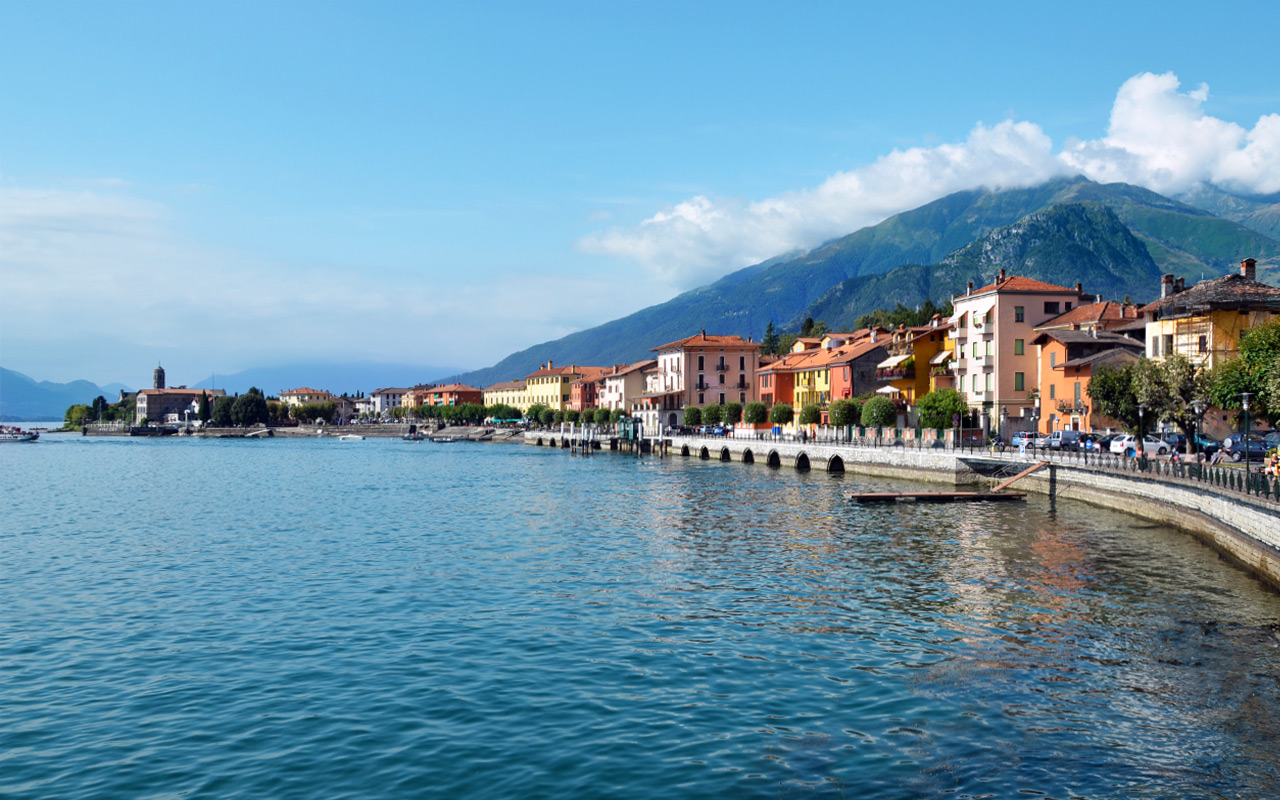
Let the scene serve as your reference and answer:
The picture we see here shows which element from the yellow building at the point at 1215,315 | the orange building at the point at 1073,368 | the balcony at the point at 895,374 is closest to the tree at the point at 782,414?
the balcony at the point at 895,374

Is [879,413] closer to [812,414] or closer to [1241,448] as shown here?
[812,414]

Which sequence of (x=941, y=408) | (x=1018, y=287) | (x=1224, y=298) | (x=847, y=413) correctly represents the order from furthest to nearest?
(x=847, y=413) → (x=1018, y=287) → (x=941, y=408) → (x=1224, y=298)

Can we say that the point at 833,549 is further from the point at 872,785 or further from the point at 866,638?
the point at 872,785

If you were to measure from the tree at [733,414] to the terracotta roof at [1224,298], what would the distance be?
5982 centimetres

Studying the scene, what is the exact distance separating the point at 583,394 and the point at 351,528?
5967 inches

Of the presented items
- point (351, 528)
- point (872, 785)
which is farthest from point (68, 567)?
point (872, 785)

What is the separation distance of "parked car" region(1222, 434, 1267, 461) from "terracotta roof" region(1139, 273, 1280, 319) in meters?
7.57

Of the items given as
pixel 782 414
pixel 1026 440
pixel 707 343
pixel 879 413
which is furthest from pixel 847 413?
pixel 707 343

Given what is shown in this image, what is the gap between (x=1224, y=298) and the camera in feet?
180

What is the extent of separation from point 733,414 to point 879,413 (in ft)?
124

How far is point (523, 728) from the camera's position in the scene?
15.3 m

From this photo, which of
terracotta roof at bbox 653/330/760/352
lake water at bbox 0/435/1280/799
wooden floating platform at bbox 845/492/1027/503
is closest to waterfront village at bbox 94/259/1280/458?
wooden floating platform at bbox 845/492/1027/503

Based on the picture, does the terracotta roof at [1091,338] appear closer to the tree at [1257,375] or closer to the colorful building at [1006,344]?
the colorful building at [1006,344]

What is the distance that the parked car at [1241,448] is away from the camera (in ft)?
161
